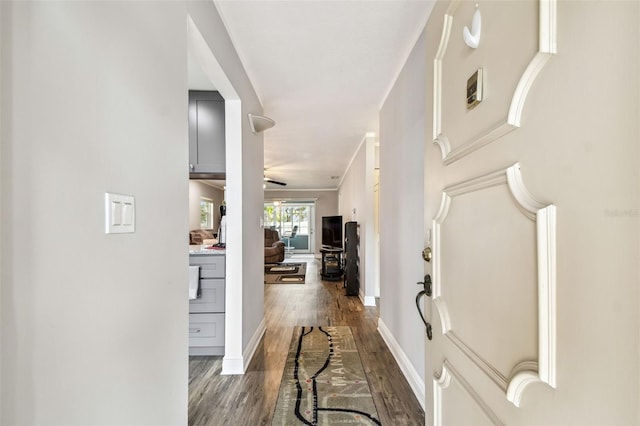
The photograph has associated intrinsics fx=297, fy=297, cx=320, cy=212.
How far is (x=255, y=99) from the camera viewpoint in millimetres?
2791

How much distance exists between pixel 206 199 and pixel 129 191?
710 centimetres

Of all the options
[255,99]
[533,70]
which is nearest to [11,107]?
[533,70]

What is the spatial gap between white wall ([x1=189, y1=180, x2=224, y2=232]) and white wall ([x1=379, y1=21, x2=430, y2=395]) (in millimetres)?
4683

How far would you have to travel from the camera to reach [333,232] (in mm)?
6707

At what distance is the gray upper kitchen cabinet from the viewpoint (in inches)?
110

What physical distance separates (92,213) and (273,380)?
1.91 metres

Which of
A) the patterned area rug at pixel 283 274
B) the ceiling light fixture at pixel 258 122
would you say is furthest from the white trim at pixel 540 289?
the patterned area rug at pixel 283 274

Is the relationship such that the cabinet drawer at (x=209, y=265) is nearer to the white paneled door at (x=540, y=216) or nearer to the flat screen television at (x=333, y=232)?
the white paneled door at (x=540, y=216)

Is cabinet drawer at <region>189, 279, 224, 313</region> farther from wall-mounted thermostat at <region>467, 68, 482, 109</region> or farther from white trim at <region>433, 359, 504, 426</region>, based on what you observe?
wall-mounted thermostat at <region>467, 68, 482, 109</region>

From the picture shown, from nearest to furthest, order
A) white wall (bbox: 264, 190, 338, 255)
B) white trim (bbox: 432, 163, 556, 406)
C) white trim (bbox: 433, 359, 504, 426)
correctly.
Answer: white trim (bbox: 432, 163, 556, 406)
white trim (bbox: 433, 359, 504, 426)
white wall (bbox: 264, 190, 338, 255)

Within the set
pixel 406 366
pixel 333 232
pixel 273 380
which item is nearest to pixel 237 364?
pixel 273 380

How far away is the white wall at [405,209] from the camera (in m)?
1.94

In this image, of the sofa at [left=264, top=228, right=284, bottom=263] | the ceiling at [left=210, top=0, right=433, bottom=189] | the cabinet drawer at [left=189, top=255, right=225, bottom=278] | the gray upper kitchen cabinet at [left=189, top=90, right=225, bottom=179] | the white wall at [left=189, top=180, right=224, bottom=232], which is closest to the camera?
the ceiling at [left=210, top=0, right=433, bottom=189]

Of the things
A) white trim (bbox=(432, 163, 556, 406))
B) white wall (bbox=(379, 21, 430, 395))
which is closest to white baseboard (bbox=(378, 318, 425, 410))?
white wall (bbox=(379, 21, 430, 395))
